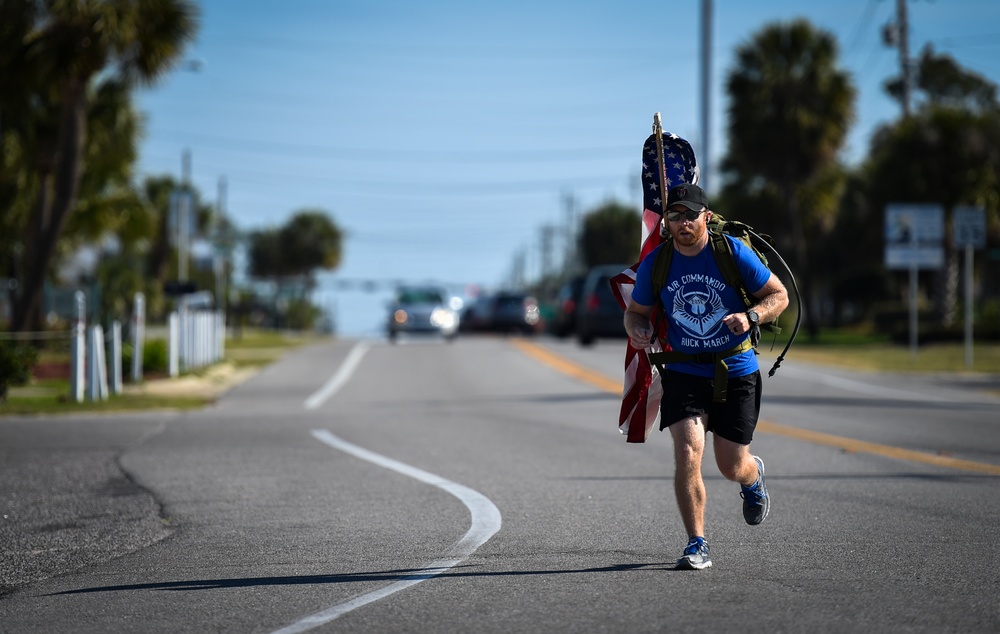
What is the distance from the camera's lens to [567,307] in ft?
132

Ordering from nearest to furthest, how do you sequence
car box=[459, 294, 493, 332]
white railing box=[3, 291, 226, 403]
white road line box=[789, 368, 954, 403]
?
white railing box=[3, 291, 226, 403]
white road line box=[789, 368, 954, 403]
car box=[459, 294, 493, 332]

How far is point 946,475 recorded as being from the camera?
10.3 meters

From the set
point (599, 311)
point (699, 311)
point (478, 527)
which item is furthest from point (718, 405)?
point (599, 311)

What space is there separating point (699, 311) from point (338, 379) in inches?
736

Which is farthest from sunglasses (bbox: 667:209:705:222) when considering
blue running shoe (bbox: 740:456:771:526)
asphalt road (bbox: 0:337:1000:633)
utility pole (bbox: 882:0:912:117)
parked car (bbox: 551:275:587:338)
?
utility pole (bbox: 882:0:912:117)

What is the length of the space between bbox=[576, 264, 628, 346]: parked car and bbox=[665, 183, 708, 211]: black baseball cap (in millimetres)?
26377

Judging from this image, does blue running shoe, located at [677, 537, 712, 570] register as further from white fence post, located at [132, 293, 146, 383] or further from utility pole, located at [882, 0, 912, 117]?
utility pole, located at [882, 0, 912, 117]

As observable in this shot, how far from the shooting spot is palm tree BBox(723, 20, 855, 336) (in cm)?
4544

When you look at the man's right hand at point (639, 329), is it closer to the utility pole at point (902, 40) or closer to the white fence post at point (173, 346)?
the white fence post at point (173, 346)

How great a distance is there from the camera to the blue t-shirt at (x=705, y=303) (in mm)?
6770

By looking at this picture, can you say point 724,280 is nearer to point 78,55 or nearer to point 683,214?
point 683,214

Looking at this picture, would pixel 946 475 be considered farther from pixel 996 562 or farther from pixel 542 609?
pixel 542 609

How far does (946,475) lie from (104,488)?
21.3ft

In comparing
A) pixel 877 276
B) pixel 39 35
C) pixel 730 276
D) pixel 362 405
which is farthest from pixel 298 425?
pixel 877 276
